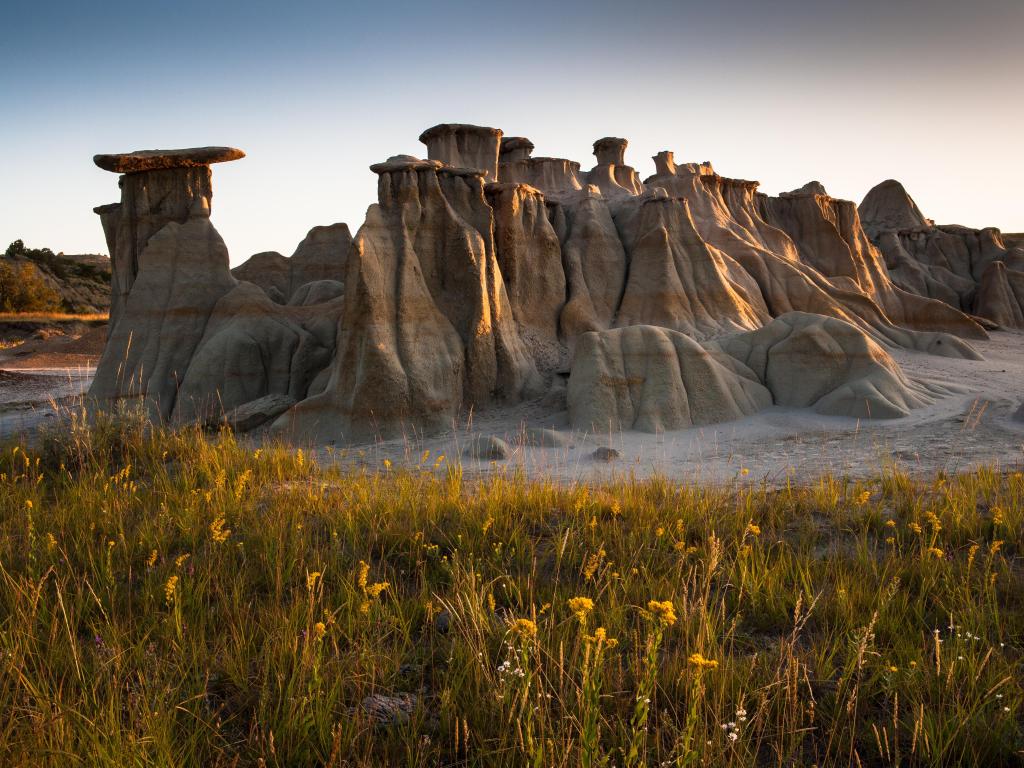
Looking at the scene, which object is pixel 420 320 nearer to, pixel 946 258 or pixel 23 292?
pixel 946 258

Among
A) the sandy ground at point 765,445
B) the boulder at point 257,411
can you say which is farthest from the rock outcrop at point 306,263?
the boulder at point 257,411

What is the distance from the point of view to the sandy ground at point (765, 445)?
7.59 m

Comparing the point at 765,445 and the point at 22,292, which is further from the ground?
the point at 22,292

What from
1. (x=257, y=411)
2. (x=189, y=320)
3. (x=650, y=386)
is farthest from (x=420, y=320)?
(x=189, y=320)

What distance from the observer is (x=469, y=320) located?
13305mm

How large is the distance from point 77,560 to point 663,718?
3.29 m

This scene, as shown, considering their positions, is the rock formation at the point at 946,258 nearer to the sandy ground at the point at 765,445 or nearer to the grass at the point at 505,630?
the sandy ground at the point at 765,445

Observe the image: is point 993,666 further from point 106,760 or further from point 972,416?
point 972,416

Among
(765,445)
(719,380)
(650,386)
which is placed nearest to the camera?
(765,445)

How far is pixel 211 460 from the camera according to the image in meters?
6.14

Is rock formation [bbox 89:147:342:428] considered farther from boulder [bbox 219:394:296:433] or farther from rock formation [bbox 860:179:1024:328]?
rock formation [bbox 860:179:1024:328]

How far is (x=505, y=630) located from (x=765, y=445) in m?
7.87

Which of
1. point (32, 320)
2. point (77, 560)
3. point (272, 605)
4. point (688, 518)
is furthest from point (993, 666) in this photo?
point (32, 320)

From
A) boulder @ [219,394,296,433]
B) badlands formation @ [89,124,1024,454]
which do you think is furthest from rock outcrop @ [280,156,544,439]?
boulder @ [219,394,296,433]
